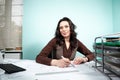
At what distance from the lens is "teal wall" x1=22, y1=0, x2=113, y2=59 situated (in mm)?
2705

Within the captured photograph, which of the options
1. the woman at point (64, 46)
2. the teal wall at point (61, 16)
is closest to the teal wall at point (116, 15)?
the teal wall at point (61, 16)

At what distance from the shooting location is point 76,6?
273 centimetres

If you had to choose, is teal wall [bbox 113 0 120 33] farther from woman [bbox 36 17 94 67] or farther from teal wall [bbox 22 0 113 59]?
woman [bbox 36 17 94 67]

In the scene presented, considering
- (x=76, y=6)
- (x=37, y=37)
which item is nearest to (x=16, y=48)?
(x=37, y=37)

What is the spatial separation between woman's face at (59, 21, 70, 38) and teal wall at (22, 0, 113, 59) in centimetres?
84

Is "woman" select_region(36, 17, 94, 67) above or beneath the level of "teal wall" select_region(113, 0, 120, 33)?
beneath

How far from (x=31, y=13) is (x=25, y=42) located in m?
0.52

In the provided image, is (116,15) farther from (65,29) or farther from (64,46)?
(64,46)

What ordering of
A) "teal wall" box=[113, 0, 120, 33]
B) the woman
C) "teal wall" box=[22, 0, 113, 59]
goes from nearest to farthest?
the woman
"teal wall" box=[113, 0, 120, 33]
"teal wall" box=[22, 0, 113, 59]

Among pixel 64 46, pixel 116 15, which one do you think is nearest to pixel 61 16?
pixel 116 15

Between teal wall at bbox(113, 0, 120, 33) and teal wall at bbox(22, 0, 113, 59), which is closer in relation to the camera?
teal wall at bbox(113, 0, 120, 33)

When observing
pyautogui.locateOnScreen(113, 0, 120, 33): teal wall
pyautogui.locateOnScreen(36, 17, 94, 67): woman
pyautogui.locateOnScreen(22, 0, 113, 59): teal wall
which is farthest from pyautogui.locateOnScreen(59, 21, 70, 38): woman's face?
pyautogui.locateOnScreen(113, 0, 120, 33): teal wall

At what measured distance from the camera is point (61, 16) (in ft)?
8.93

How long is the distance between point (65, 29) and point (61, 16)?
0.94 m
